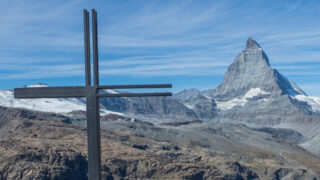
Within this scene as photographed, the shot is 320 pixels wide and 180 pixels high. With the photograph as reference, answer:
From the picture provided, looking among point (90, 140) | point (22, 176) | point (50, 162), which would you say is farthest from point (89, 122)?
point (50, 162)

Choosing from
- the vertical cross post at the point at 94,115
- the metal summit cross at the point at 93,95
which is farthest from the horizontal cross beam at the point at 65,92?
the vertical cross post at the point at 94,115

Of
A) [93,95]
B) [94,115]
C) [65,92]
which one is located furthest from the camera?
[65,92]

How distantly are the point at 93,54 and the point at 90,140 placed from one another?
1.35 meters

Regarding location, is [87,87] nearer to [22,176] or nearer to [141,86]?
[141,86]

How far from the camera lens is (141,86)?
24.7 feet

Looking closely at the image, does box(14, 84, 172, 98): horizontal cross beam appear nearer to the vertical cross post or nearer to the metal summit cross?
the metal summit cross

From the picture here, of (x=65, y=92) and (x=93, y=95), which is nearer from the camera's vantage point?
(x=93, y=95)

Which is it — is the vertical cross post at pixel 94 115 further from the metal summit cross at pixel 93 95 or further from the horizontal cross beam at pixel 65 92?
the horizontal cross beam at pixel 65 92

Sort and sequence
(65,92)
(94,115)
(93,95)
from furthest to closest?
(65,92) < (93,95) < (94,115)

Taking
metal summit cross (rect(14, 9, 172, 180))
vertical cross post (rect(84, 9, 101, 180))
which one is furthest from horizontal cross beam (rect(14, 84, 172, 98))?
vertical cross post (rect(84, 9, 101, 180))

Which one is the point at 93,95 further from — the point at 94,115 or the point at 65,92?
the point at 65,92

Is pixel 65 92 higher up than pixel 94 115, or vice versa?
pixel 65 92

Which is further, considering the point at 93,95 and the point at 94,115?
the point at 93,95

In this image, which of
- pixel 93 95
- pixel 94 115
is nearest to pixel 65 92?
pixel 93 95
